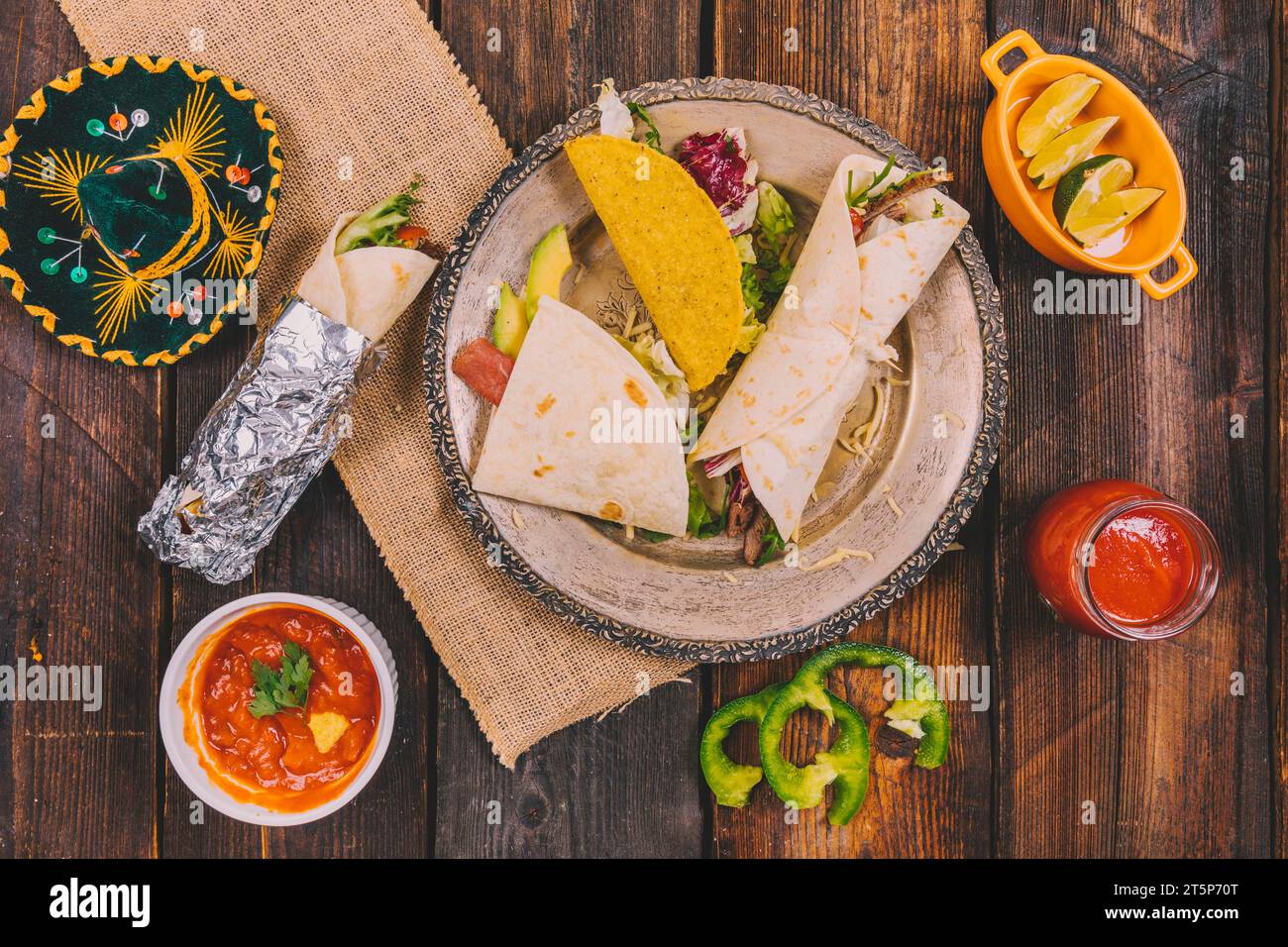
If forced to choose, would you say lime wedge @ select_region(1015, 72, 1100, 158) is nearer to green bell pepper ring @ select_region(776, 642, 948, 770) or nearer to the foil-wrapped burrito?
green bell pepper ring @ select_region(776, 642, 948, 770)

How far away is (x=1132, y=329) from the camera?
71.6 inches

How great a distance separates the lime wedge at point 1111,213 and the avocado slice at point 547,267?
102 cm

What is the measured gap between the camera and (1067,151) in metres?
1.63

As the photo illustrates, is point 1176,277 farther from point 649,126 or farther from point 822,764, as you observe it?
point 822,764

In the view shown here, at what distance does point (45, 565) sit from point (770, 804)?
5.58 feet

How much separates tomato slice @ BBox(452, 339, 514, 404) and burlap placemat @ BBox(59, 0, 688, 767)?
21 cm

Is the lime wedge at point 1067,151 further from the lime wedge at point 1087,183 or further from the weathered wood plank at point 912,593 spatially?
the weathered wood plank at point 912,593

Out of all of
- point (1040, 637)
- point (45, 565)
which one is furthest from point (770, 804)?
point (45, 565)

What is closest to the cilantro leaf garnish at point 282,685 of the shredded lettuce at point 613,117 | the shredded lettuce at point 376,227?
the shredded lettuce at point 376,227

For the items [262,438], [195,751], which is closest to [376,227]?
[262,438]

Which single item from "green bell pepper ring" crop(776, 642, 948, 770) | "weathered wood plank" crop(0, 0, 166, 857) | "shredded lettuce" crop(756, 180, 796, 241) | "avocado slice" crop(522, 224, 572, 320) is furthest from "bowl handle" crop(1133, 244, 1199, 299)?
"weathered wood plank" crop(0, 0, 166, 857)

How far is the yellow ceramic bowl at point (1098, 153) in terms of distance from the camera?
1.61 meters
